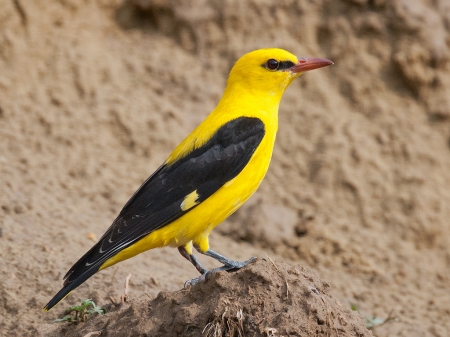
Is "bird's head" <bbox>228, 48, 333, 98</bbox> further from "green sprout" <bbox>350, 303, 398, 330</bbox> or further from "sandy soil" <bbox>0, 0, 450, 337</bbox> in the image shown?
"green sprout" <bbox>350, 303, 398, 330</bbox>

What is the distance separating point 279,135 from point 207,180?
3.46 meters

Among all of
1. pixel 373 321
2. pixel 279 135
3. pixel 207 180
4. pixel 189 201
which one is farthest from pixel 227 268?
pixel 279 135

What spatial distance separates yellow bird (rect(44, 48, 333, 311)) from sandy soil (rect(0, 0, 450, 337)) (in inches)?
31.7

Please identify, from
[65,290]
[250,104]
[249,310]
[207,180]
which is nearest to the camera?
[249,310]

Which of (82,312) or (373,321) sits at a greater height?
(82,312)

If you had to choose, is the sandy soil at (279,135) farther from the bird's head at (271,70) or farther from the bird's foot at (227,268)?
the bird's head at (271,70)

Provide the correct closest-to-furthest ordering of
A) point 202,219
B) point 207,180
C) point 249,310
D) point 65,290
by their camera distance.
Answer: point 249,310 < point 65,290 < point 202,219 < point 207,180

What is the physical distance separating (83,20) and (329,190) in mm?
3455

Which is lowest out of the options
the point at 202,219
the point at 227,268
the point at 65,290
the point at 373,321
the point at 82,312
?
the point at 373,321

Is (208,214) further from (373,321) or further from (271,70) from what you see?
(373,321)

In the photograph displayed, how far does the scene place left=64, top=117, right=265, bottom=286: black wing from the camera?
15.8 feet

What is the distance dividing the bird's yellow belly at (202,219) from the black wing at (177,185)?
0.14ft

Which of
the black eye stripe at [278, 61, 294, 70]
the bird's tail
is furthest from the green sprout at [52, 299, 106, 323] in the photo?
the black eye stripe at [278, 61, 294, 70]

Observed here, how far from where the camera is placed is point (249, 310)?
13.1ft
